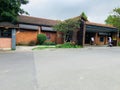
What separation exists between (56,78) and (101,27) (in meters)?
28.7

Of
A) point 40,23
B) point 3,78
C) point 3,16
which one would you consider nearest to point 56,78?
point 3,78

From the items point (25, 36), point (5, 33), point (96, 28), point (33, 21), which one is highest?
point (33, 21)

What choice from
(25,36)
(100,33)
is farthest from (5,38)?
(100,33)

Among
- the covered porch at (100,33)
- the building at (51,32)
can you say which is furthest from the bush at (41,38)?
the covered porch at (100,33)

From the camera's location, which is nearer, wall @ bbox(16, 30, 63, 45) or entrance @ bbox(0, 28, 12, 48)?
entrance @ bbox(0, 28, 12, 48)

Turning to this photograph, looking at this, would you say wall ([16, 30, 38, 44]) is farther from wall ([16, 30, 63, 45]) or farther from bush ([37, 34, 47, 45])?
bush ([37, 34, 47, 45])

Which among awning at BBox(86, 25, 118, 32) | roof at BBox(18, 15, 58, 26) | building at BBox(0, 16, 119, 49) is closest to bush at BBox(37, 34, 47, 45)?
building at BBox(0, 16, 119, 49)

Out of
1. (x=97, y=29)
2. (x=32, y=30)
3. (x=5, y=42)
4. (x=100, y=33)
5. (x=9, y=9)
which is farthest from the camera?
(x=100, y=33)

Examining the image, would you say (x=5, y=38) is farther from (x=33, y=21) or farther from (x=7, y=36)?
(x=33, y=21)

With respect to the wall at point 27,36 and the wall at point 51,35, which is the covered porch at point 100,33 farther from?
the wall at point 27,36

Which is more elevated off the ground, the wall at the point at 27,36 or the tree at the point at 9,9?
the tree at the point at 9,9

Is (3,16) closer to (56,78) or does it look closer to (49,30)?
(49,30)

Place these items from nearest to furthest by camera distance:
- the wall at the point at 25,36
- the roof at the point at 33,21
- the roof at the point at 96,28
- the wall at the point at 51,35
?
the wall at the point at 25,36
the roof at the point at 33,21
the roof at the point at 96,28
the wall at the point at 51,35

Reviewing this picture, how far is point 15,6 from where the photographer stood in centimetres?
2509
